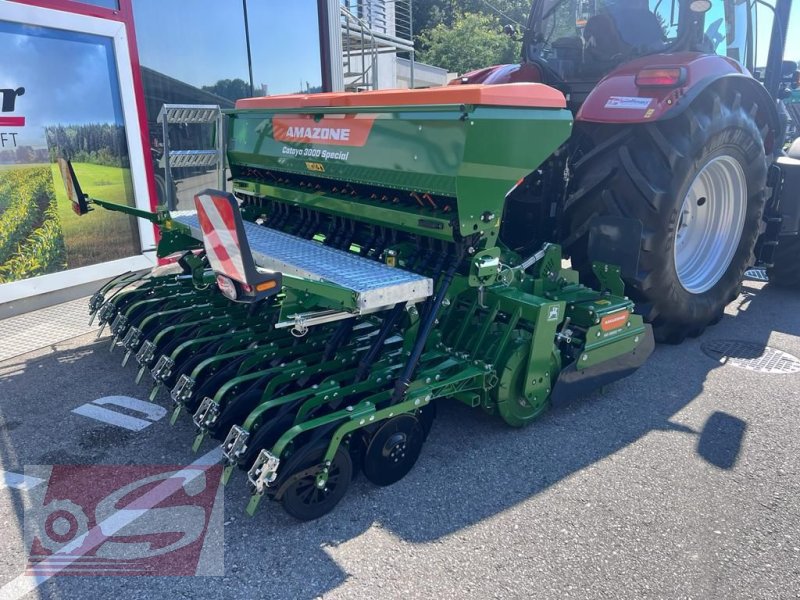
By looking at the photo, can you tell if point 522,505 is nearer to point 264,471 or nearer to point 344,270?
point 264,471

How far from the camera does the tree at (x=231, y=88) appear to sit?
687 cm

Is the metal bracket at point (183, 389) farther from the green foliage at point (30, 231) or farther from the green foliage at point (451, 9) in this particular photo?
the green foliage at point (451, 9)

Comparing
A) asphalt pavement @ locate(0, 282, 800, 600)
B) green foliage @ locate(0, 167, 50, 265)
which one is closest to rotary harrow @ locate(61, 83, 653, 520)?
asphalt pavement @ locate(0, 282, 800, 600)

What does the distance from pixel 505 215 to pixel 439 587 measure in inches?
105

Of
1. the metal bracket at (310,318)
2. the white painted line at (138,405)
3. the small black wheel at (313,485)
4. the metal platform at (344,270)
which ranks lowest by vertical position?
the white painted line at (138,405)

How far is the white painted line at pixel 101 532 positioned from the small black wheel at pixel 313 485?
64cm

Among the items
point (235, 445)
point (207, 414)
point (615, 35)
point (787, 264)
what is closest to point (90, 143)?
point (207, 414)

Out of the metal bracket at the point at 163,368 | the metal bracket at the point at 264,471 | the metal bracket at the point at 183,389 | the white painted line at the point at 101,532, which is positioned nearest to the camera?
the white painted line at the point at 101,532

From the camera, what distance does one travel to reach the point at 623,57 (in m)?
4.17

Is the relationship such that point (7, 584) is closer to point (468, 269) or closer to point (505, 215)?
point (468, 269)

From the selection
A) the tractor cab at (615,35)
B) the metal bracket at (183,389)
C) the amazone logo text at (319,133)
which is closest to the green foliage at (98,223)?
the amazone logo text at (319,133)

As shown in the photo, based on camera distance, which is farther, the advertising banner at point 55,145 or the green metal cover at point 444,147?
the advertising banner at point 55,145

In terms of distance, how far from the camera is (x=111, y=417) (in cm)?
329

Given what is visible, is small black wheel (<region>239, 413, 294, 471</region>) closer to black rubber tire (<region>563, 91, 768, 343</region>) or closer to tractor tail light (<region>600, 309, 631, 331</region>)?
tractor tail light (<region>600, 309, 631, 331</region>)
